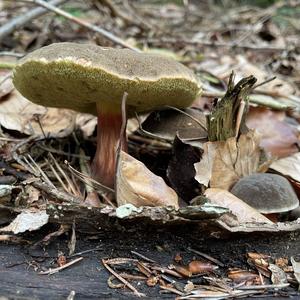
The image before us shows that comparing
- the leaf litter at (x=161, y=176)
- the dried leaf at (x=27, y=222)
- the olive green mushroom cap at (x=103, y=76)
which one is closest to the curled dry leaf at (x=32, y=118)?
the leaf litter at (x=161, y=176)

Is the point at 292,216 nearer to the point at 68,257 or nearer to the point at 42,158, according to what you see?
the point at 68,257

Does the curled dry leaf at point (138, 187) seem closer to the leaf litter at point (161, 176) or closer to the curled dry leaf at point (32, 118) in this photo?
the leaf litter at point (161, 176)

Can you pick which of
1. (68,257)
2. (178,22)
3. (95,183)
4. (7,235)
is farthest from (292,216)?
(178,22)

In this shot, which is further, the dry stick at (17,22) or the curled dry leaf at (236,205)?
the dry stick at (17,22)

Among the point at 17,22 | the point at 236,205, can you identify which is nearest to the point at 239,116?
the point at 236,205

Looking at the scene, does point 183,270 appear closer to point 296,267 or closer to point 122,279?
point 122,279

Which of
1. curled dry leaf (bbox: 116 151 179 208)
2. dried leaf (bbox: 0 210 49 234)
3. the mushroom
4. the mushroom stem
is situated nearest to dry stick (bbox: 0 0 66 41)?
the mushroom
